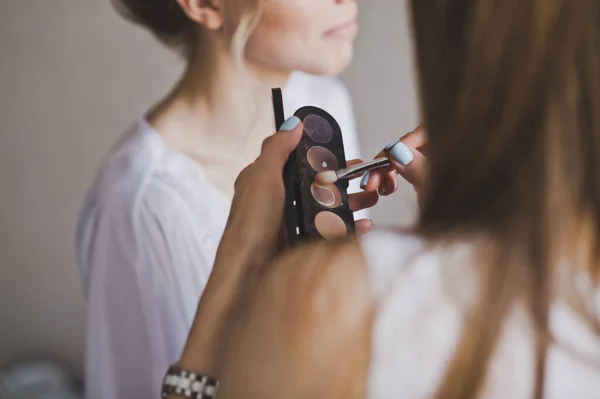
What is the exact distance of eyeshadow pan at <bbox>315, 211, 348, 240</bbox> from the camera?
542 mm

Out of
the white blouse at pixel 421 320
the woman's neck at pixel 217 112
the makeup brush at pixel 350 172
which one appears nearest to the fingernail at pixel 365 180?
the makeup brush at pixel 350 172

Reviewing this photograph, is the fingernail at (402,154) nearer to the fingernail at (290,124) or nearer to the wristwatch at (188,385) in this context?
the fingernail at (290,124)

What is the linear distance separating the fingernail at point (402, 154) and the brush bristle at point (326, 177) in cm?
6

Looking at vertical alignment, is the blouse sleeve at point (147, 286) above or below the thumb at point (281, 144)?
below

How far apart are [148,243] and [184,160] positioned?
0.09 metres

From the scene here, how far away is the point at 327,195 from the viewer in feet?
1.82

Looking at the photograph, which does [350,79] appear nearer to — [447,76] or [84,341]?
[447,76]

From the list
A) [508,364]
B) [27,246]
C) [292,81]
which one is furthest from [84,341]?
[508,364]

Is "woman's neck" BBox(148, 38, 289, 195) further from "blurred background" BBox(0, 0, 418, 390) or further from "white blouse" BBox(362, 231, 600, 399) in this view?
"white blouse" BBox(362, 231, 600, 399)

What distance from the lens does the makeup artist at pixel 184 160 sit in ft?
1.97

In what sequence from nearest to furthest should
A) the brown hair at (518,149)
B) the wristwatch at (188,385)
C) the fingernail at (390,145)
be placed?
the brown hair at (518,149) < the wristwatch at (188,385) < the fingernail at (390,145)

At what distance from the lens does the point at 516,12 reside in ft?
1.09

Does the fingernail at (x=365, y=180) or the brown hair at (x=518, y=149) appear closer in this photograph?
the brown hair at (x=518, y=149)

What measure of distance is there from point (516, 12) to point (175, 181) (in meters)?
0.37
